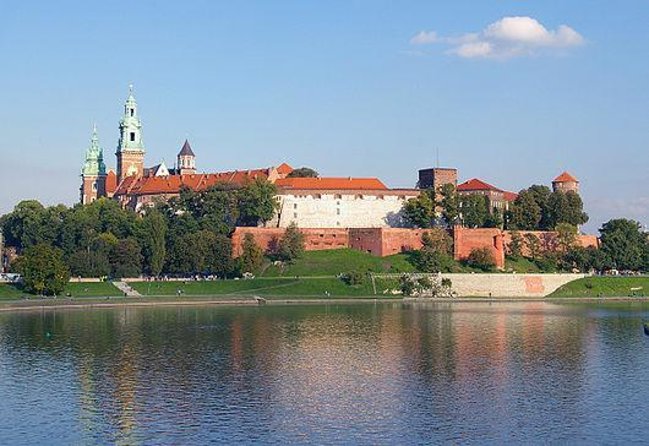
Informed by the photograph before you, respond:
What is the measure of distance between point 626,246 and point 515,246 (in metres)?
7.92

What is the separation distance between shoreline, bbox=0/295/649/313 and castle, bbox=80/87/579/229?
1692 centimetres

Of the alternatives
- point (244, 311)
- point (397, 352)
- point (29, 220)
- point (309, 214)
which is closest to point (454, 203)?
point (309, 214)

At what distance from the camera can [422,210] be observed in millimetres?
67812

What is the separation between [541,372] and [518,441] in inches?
332

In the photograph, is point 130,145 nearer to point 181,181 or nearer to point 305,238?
point 181,181

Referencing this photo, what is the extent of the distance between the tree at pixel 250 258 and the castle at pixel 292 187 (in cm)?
1087

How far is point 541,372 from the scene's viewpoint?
25.8 m

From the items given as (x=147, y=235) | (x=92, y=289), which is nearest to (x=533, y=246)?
(x=147, y=235)

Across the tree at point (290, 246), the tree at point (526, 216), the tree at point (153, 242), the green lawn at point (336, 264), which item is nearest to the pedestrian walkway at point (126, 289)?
the tree at point (153, 242)

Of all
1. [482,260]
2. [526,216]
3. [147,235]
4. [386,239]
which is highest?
[526,216]

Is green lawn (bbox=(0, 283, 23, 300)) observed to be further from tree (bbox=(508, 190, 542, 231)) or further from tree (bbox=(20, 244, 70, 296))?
tree (bbox=(508, 190, 542, 231))

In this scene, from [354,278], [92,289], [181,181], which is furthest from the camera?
[181,181]

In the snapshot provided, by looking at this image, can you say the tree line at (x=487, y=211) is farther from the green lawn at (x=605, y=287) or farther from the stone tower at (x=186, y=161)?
the stone tower at (x=186, y=161)

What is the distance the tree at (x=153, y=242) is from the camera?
57.2 metres
